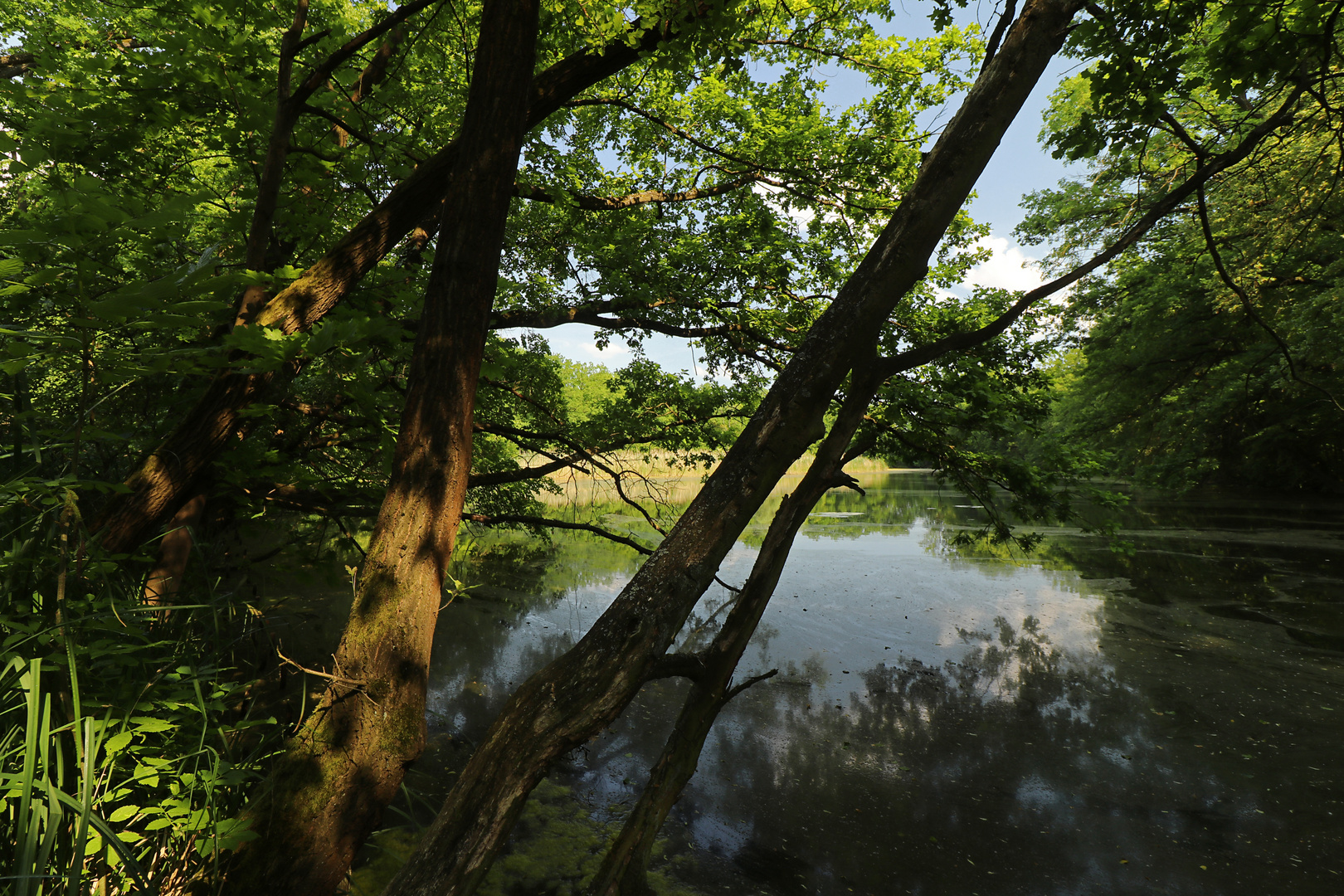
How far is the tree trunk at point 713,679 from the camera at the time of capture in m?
2.00

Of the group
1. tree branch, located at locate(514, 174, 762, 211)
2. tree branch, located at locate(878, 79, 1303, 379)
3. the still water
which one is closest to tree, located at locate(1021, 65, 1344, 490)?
the still water

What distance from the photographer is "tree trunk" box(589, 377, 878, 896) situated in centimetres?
200

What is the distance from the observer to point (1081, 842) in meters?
4.29

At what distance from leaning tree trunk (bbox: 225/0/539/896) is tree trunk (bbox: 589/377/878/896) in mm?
801

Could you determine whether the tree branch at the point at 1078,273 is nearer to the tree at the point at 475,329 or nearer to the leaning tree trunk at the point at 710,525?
the tree at the point at 475,329

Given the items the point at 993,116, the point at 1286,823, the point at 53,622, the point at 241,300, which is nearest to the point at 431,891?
the point at 53,622

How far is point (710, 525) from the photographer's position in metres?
1.66

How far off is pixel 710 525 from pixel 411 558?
1.14m

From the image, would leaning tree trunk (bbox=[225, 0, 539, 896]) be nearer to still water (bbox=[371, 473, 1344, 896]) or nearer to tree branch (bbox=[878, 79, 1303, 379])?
tree branch (bbox=[878, 79, 1303, 379])

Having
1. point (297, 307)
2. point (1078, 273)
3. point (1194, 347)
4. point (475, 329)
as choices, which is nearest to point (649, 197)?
point (297, 307)

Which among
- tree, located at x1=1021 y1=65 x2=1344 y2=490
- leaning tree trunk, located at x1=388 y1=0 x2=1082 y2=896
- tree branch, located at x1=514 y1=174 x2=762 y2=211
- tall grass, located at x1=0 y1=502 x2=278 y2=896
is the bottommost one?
tall grass, located at x1=0 y1=502 x2=278 y2=896

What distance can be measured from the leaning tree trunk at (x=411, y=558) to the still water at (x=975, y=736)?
2.34 m

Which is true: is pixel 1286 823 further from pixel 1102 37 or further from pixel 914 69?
pixel 914 69

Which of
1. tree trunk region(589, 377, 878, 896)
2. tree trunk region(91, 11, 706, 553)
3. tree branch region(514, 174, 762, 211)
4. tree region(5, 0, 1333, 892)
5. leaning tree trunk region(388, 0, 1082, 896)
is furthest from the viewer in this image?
tree branch region(514, 174, 762, 211)
